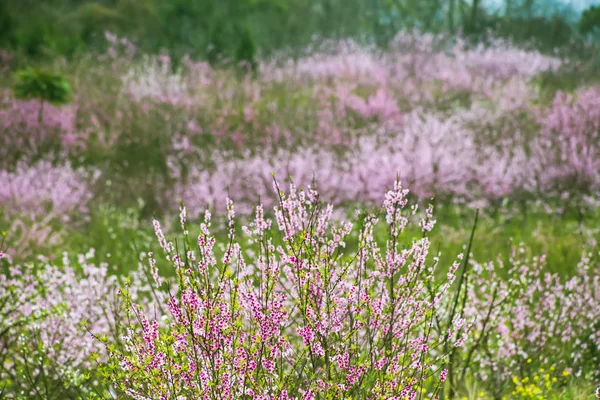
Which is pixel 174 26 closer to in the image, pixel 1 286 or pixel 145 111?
pixel 145 111

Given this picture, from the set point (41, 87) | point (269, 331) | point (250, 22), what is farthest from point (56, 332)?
point (250, 22)

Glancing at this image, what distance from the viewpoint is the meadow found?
2049 millimetres

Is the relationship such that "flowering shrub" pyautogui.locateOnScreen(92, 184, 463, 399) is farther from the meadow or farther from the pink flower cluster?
the pink flower cluster

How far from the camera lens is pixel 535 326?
4.09m

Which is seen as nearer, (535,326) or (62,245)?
(535,326)

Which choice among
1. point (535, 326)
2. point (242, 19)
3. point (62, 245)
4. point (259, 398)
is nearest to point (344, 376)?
point (259, 398)

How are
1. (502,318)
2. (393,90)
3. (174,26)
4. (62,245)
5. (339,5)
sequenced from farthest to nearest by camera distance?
(339,5)
(174,26)
(393,90)
(62,245)
(502,318)

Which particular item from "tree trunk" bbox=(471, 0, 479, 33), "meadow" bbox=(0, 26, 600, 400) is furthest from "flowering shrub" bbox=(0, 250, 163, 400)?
"tree trunk" bbox=(471, 0, 479, 33)

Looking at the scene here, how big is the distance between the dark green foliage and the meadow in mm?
210

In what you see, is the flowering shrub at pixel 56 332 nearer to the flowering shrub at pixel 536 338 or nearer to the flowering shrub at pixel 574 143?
the flowering shrub at pixel 536 338

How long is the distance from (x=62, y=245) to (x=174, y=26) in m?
22.9

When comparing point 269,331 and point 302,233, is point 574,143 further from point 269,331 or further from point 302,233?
point 269,331

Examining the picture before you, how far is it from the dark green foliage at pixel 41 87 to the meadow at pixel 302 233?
21cm

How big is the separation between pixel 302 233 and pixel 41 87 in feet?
31.5
